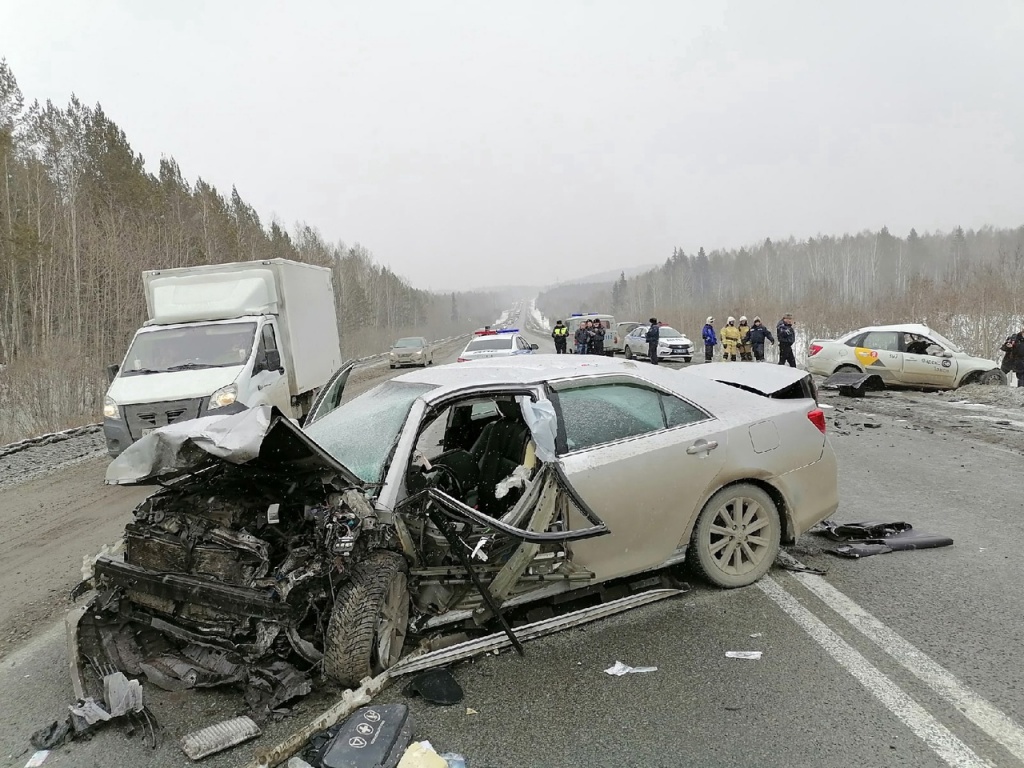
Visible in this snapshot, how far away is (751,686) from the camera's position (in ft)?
10.2

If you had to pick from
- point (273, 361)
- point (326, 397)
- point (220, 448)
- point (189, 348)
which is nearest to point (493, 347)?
point (273, 361)

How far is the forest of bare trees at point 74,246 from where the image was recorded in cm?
1759

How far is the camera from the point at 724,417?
4.26 metres

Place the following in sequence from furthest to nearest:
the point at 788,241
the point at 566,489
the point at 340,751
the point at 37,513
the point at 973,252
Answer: the point at 788,241, the point at 973,252, the point at 37,513, the point at 566,489, the point at 340,751

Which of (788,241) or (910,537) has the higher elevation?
(788,241)

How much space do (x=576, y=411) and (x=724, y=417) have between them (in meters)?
1.04

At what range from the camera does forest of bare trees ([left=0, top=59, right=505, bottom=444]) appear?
17592mm

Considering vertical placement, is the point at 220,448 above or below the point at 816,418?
above

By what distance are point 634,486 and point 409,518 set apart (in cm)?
133

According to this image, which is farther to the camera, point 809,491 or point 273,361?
point 273,361

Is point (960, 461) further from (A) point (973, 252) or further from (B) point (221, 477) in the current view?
(A) point (973, 252)

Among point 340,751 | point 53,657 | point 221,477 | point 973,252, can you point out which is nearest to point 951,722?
point 340,751

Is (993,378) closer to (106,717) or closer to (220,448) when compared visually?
(220,448)

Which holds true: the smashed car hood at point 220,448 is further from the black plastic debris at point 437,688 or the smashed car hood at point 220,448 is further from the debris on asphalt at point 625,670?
the debris on asphalt at point 625,670
